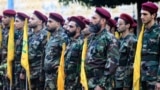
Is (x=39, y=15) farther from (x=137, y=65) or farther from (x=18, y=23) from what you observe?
(x=137, y=65)

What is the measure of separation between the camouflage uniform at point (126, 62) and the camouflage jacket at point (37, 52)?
172 centimetres

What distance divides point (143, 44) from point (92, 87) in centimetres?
93

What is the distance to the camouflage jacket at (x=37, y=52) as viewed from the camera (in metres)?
8.51

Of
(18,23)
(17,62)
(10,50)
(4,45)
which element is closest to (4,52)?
(4,45)

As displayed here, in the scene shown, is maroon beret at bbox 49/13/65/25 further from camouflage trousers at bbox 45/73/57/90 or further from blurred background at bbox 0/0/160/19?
blurred background at bbox 0/0/160/19

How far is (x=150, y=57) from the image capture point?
6281 mm

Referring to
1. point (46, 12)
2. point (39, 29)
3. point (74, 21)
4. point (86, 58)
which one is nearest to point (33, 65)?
point (39, 29)

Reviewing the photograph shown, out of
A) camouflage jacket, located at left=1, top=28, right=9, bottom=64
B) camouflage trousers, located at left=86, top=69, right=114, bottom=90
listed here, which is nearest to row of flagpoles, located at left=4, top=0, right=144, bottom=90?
camouflage trousers, located at left=86, top=69, right=114, bottom=90

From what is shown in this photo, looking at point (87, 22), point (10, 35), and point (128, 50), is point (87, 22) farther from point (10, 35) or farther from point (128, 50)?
point (10, 35)

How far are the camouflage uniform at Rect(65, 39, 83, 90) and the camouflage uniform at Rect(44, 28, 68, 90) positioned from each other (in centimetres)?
37

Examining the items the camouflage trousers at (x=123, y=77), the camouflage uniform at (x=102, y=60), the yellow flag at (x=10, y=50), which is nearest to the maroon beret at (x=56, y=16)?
the yellow flag at (x=10, y=50)

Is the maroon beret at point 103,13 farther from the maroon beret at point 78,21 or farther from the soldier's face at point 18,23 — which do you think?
the soldier's face at point 18,23

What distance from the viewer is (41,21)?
877cm

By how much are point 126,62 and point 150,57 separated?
33.3 inches
